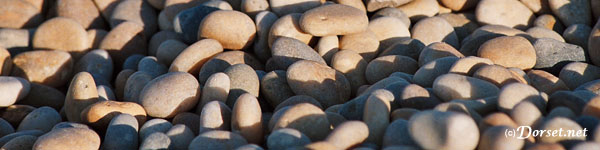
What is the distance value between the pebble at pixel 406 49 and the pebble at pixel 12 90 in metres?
1.76

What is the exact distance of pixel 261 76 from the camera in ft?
10.2

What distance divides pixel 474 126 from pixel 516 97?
34 centimetres

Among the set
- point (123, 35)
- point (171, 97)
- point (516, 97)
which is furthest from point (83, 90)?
point (516, 97)

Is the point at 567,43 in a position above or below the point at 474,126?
below

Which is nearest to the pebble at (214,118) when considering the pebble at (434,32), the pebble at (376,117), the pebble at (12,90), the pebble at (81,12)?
the pebble at (376,117)

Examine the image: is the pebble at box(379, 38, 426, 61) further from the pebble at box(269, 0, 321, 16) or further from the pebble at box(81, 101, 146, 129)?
the pebble at box(81, 101, 146, 129)

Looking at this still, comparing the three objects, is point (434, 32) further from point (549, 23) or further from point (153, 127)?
point (153, 127)

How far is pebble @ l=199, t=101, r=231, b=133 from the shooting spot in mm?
2463

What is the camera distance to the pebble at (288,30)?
3.28 m

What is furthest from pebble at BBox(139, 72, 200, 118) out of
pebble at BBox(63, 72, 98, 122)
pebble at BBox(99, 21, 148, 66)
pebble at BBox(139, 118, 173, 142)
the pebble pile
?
pebble at BBox(99, 21, 148, 66)

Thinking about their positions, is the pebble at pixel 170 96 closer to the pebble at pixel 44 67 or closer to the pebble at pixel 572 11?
the pebble at pixel 44 67

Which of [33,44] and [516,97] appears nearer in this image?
[516,97]

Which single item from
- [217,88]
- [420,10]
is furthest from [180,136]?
[420,10]

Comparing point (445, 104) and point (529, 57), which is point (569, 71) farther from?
point (445, 104)
